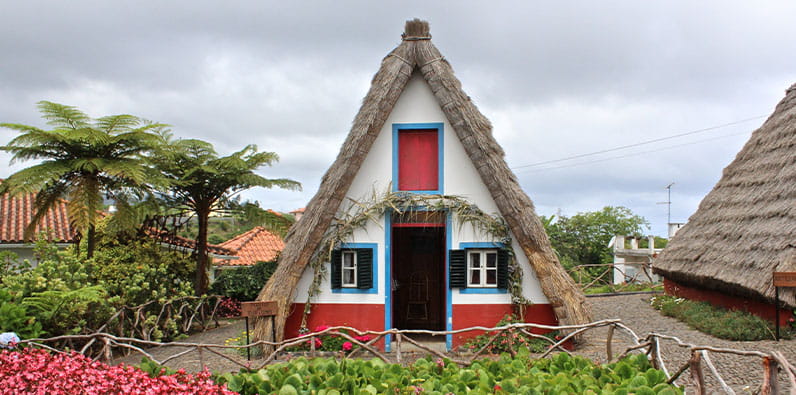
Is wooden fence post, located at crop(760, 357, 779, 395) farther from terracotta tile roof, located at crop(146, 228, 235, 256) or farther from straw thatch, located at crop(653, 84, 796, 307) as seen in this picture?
terracotta tile roof, located at crop(146, 228, 235, 256)

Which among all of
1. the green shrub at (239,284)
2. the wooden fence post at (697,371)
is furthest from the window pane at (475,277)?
the green shrub at (239,284)

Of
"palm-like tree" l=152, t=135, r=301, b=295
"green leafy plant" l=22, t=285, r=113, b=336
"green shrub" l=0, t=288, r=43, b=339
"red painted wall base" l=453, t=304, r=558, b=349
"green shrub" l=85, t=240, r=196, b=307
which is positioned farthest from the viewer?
"palm-like tree" l=152, t=135, r=301, b=295

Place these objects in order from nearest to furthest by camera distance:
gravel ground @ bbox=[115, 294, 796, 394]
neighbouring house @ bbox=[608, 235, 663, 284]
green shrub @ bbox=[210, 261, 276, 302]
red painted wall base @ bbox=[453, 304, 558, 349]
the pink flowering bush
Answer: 1. the pink flowering bush
2. gravel ground @ bbox=[115, 294, 796, 394]
3. red painted wall base @ bbox=[453, 304, 558, 349]
4. green shrub @ bbox=[210, 261, 276, 302]
5. neighbouring house @ bbox=[608, 235, 663, 284]

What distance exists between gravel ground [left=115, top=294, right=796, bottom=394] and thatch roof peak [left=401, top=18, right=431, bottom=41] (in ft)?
18.9

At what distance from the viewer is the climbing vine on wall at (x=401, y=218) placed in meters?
8.57

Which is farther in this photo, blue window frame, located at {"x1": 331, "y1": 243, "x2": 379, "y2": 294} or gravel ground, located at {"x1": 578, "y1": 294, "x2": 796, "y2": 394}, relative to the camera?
blue window frame, located at {"x1": 331, "y1": 243, "x2": 379, "y2": 294}

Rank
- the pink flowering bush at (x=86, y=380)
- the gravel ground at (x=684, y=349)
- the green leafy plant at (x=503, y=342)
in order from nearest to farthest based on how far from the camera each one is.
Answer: the pink flowering bush at (x=86, y=380), the gravel ground at (x=684, y=349), the green leafy plant at (x=503, y=342)

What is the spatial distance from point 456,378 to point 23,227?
15.2 m

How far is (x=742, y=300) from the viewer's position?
31.9 feet

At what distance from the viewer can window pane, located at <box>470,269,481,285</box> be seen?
28.6ft

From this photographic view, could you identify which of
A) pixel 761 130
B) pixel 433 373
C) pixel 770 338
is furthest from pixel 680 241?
pixel 433 373

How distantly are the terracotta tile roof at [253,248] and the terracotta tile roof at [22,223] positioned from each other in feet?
15.1

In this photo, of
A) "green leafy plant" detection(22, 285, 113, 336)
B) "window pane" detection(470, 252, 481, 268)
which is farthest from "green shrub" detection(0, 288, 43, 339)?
"window pane" detection(470, 252, 481, 268)

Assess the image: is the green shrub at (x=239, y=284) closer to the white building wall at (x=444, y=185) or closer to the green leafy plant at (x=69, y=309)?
the green leafy plant at (x=69, y=309)
